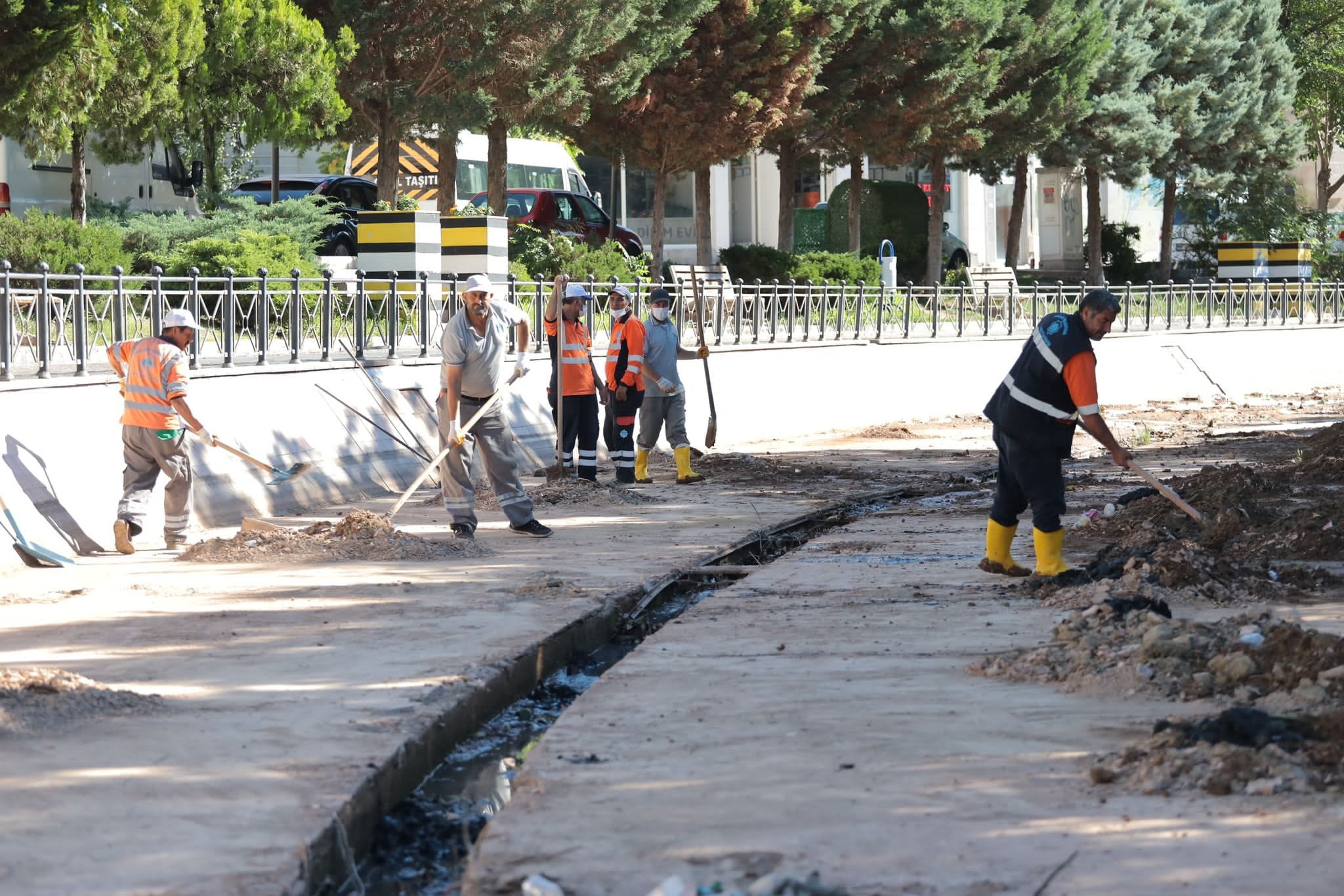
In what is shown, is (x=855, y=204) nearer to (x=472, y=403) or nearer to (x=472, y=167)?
(x=472, y=167)

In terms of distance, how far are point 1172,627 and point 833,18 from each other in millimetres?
24403

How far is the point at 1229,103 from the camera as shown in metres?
44.1

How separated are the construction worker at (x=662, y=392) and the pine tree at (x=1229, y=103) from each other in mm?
30423

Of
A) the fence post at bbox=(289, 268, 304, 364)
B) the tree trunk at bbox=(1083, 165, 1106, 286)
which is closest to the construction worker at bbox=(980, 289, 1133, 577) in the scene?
the fence post at bbox=(289, 268, 304, 364)

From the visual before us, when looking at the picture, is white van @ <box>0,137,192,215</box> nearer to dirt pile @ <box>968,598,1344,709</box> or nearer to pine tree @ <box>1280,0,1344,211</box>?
dirt pile @ <box>968,598,1344,709</box>

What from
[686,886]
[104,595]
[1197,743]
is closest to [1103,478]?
[104,595]

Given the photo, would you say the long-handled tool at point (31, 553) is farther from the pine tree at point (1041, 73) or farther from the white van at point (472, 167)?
the pine tree at point (1041, 73)

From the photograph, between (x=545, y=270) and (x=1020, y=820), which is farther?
(x=545, y=270)

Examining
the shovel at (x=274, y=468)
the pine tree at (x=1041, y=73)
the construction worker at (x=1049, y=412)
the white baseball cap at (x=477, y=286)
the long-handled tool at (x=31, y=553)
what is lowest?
A: the long-handled tool at (x=31, y=553)

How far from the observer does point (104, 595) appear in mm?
9742

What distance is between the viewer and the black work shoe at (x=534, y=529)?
1202cm

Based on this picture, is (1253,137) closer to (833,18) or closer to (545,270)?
(833,18)

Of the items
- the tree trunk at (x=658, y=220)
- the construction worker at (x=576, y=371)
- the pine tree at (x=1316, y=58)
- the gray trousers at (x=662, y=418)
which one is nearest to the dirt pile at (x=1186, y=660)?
the construction worker at (x=576, y=371)

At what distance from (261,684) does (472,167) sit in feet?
95.1
